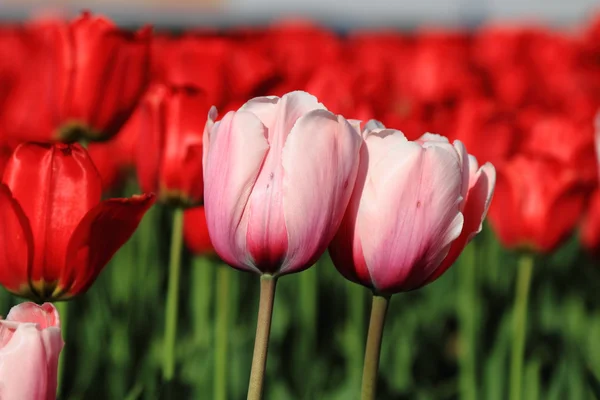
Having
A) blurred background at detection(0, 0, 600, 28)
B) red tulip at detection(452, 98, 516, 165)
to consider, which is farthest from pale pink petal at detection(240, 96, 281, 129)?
blurred background at detection(0, 0, 600, 28)

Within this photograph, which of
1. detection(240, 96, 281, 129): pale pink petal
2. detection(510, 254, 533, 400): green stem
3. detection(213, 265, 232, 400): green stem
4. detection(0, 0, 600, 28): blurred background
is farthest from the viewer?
detection(0, 0, 600, 28): blurred background

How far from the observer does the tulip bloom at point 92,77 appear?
1.20m

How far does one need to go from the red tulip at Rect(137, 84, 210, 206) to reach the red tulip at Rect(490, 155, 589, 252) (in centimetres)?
50

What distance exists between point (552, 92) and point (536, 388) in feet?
4.22

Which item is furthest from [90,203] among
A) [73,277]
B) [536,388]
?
[536,388]

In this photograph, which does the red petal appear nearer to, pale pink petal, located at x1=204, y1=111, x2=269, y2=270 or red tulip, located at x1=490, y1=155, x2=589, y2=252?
pale pink petal, located at x1=204, y1=111, x2=269, y2=270

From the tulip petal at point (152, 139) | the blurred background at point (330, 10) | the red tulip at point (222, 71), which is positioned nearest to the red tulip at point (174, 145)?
the tulip petal at point (152, 139)

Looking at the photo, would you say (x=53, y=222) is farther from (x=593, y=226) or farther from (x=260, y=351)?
(x=593, y=226)

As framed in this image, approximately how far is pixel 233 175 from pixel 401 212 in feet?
0.45

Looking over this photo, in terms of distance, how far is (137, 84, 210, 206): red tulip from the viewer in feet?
3.87

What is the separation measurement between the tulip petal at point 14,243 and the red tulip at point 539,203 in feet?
2.63

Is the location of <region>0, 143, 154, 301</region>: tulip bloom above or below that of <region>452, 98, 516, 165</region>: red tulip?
below

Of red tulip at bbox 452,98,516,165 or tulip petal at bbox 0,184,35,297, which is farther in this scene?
red tulip at bbox 452,98,516,165

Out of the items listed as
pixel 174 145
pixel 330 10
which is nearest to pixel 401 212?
pixel 174 145
